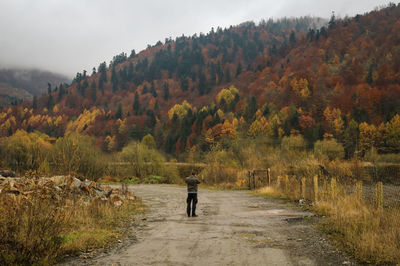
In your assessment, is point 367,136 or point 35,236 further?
point 367,136

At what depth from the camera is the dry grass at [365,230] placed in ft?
22.8

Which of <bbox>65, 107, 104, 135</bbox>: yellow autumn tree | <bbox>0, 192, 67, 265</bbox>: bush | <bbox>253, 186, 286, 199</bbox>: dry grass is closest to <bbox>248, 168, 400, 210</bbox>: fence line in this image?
<bbox>253, 186, 286, 199</bbox>: dry grass

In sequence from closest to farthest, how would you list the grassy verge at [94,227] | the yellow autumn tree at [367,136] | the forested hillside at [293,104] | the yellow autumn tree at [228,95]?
the grassy verge at [94,227] → the yellow autumn tree at [367,136] → the forested hillside at [293,104] → the yellow autumn tree at [228,95]

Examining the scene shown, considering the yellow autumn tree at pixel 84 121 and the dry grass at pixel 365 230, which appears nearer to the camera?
the dry grass at pixel 365 230

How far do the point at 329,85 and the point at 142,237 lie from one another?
130739 mm

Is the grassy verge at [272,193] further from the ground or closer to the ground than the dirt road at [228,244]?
closer to the ground

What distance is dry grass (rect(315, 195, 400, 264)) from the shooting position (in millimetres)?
6941

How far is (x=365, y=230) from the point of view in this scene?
849 cm

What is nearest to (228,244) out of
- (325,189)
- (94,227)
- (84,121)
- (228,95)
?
(94,227)

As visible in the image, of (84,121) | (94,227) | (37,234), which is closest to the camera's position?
(37,234)

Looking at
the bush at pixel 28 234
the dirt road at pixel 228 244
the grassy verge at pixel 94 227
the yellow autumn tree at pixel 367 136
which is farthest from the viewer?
the yellow autumn tree at pixel 367 136

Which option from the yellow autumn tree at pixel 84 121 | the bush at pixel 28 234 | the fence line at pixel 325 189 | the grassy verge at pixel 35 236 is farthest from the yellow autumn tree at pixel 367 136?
the yellow autumn tree at pixel 84 121

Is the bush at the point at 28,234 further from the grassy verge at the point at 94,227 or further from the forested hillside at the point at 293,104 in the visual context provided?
the forested hillside at the point at 293,104

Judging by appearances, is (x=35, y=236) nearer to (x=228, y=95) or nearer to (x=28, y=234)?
(x=28, y=234)
